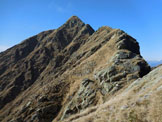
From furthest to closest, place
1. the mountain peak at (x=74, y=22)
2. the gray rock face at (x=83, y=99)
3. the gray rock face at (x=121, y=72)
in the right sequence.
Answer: the mountain peak at (x=74, y=22) < the gray rock face at (x=83, y=99) < the gray rock face at (x=121, y=72)

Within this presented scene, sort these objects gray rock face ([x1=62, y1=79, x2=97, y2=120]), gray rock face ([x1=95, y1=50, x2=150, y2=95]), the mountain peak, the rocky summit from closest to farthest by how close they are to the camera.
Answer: the rocky summit < gray rock face ([x1=95, y1=50, x2=150, y2=95]) < gray rock face ([x1=62, y1=79, x2=97, y2=120]) < the mountain peak

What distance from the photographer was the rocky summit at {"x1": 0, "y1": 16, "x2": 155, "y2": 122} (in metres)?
15.5

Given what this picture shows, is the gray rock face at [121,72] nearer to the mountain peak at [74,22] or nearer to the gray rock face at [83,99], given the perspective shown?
the gray rock face at [83,99]

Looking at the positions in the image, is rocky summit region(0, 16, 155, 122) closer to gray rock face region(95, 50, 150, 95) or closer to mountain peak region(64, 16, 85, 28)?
gray rock face region(95, 50, 150, 95)

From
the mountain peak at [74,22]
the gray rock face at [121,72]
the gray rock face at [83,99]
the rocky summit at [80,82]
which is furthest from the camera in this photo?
the mountain peak at [74,22]

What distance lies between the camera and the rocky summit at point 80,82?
15492 mm

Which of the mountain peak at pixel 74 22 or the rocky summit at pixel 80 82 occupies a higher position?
the mountain peak at pixel 74 22

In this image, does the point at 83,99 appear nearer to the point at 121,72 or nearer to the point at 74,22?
the point at 121,72

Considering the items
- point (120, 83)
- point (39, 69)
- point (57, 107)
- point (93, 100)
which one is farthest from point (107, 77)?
point (39, 69)

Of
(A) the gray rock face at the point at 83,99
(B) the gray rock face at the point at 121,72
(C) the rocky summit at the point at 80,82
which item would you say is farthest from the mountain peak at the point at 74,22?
(A) the gray rock face at the point at 83,99

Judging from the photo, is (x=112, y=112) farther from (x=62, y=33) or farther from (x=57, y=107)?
(x=62, y=33)

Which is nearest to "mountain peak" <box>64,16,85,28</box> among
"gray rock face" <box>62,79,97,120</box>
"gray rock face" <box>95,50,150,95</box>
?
"gray rock face" <box>95,50,150,95</box>

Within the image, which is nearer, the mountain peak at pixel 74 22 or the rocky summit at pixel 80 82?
the rocky summit at pixel 80 82

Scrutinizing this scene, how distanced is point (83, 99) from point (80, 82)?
9063 mm
